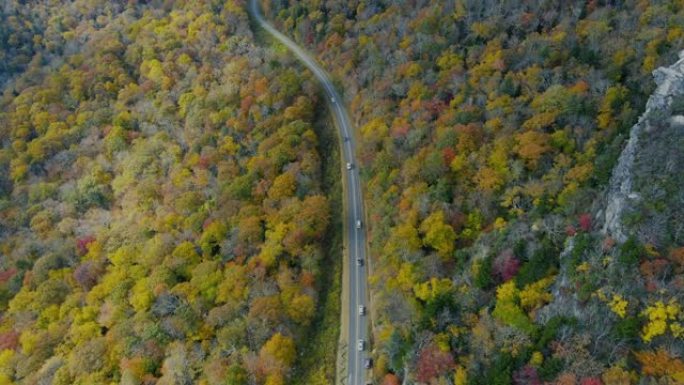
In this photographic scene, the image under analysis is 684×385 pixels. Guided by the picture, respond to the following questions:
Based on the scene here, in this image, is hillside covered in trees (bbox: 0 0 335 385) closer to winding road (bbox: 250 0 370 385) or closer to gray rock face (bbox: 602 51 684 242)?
winding road (bbox: 250 0 370 385)

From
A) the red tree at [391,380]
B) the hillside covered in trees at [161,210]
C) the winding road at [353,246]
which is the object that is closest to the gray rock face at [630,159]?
the red tree at [391,380]

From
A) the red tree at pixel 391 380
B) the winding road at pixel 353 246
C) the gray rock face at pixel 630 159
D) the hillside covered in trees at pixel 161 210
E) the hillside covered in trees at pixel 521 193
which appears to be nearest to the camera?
the hillside covered in trees at pixel 521 193

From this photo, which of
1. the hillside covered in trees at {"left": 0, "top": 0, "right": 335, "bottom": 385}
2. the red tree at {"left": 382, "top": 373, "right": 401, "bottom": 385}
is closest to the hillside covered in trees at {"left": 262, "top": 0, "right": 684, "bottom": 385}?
the red tree at {"left": 382, "top": 373, "right": 401, "bottom": 385}

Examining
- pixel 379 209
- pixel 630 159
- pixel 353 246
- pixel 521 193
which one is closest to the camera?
pixel 630 159

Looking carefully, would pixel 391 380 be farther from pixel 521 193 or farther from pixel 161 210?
pixel 161 210

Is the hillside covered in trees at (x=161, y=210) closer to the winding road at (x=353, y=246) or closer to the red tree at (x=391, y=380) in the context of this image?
the winding road at (x=353, y=246)

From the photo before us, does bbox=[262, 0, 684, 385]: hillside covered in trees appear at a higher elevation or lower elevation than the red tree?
higher

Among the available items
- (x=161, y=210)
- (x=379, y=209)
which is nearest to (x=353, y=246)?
(x=379, y=209)
